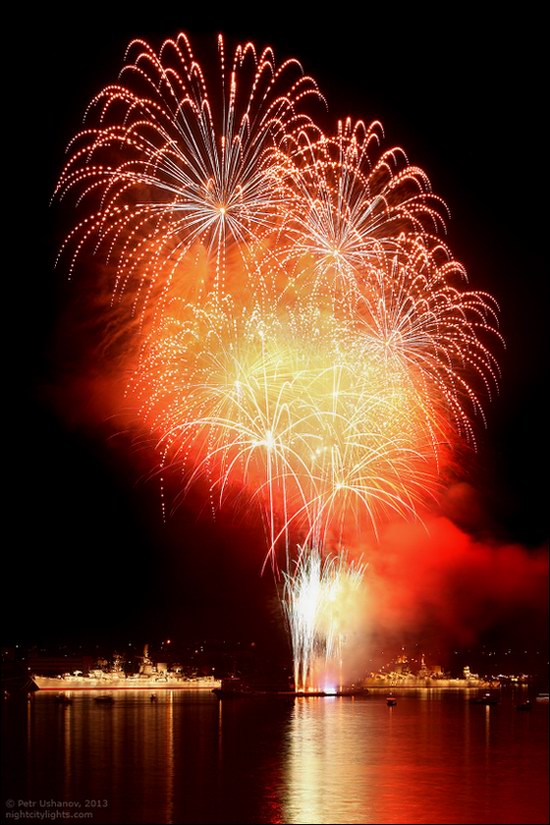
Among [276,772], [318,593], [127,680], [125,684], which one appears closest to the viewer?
[276,772]

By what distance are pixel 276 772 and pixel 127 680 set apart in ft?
282

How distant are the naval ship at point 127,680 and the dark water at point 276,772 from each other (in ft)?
215

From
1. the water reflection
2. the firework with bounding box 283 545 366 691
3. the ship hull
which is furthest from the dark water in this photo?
the ship hull

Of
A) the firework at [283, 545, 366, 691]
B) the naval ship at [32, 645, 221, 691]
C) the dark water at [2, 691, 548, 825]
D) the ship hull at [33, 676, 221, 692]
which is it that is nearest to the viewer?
the dark water at [2, 691, 548, 825]

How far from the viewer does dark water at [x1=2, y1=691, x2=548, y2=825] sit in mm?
17375

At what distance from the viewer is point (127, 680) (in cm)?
10556

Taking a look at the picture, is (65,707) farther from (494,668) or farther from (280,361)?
(494,668)

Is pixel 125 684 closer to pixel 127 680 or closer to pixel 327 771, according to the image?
pixel 127 680

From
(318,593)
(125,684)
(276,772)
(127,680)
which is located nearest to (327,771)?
(276,772)

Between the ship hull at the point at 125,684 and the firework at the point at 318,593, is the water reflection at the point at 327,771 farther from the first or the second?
the ship hull at the point at 125,684

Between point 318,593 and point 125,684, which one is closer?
point 318,593

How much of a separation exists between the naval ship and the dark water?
65414 mm

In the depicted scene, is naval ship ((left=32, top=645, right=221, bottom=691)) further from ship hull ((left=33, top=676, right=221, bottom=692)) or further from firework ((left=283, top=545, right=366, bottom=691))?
firework ((left=283, top=545, right=366, bottom=691))

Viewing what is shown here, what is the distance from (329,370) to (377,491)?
14.0ft
